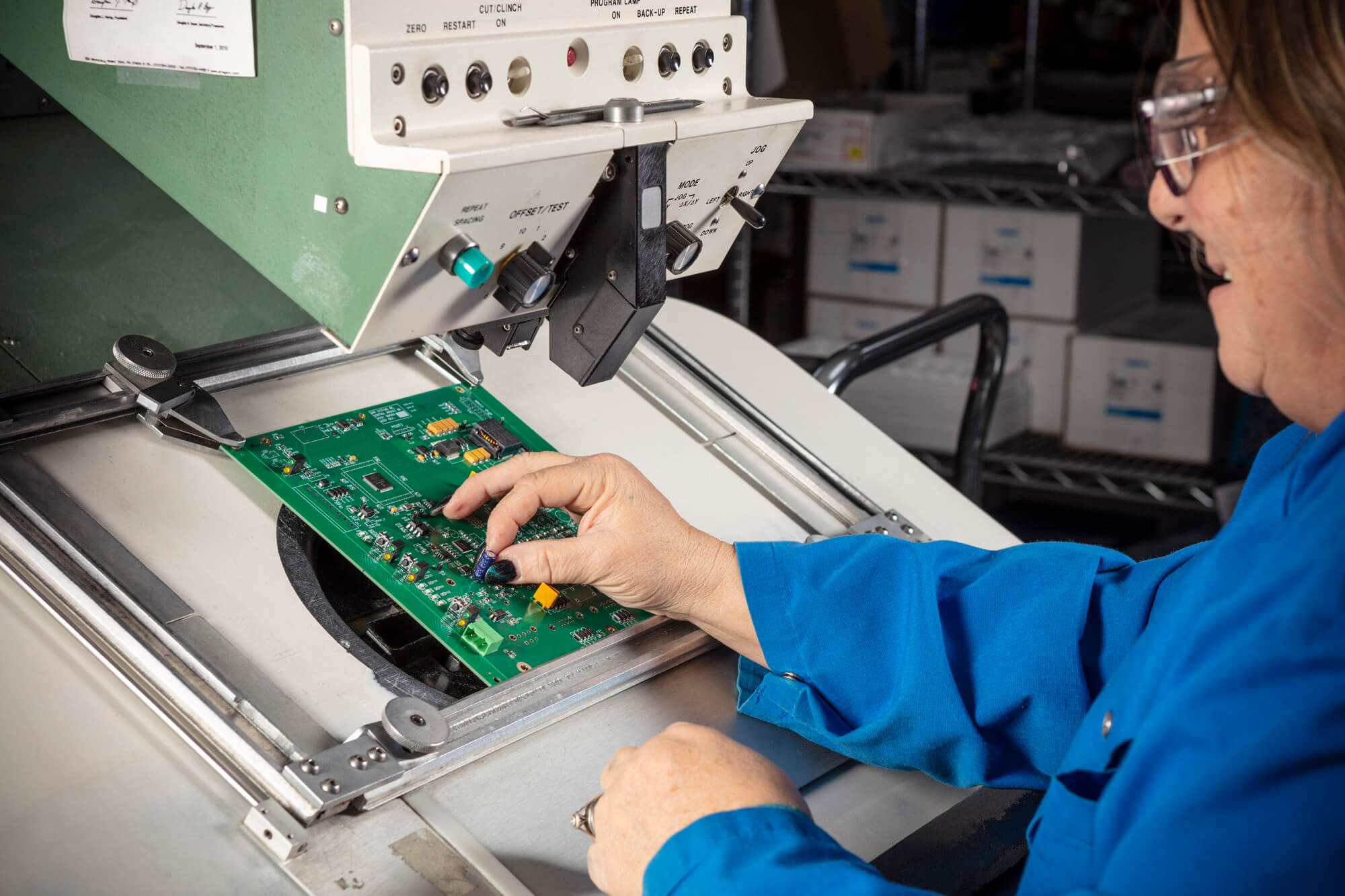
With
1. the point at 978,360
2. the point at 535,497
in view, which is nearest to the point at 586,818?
the point at 535,497

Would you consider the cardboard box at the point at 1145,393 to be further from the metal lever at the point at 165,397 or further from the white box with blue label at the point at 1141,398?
the metal lever at the point at 165,397

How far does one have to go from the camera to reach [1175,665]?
0.71 metres

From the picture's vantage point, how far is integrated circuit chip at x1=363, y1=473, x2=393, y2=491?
44.3 inches

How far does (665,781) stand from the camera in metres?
0.86

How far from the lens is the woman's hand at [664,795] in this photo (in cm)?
84

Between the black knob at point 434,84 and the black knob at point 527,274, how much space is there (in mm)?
138

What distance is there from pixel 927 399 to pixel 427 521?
2047 mm

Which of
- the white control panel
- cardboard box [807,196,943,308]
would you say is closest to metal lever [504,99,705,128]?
the white control panel

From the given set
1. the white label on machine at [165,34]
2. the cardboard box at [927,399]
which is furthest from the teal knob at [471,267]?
the cardboard box at [927,399]

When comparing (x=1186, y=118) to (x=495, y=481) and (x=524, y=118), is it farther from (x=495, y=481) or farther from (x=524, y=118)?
(x=495, y=481)

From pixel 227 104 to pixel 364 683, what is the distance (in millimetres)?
456

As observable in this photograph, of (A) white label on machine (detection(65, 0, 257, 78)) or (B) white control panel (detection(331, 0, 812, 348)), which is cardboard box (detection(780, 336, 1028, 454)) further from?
(A) white label on machine (detection(65, 0, 257, 78))

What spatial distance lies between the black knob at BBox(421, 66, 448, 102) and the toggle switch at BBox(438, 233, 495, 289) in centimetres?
9

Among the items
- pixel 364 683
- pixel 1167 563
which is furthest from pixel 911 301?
pixel 364 683
